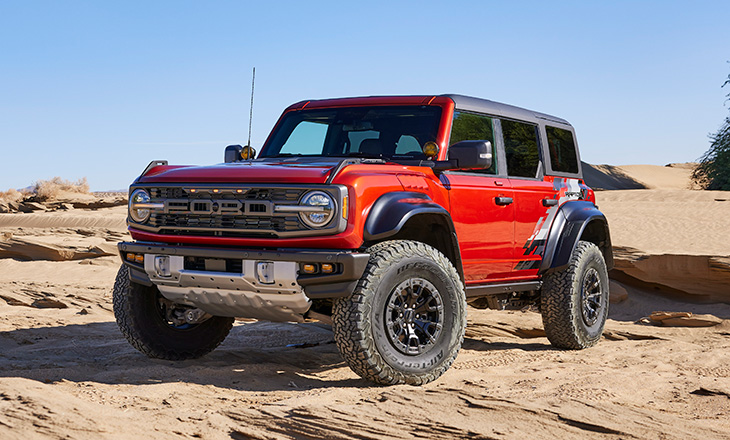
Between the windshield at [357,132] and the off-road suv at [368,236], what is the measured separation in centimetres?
1

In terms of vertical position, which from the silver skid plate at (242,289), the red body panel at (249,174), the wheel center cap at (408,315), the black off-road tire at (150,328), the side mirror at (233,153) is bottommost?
the black off-road tire at (150,328)

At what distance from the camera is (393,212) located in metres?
5.20

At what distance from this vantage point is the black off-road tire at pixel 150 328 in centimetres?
605

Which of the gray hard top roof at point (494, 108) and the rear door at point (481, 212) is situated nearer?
the rear door at point (481, 212)

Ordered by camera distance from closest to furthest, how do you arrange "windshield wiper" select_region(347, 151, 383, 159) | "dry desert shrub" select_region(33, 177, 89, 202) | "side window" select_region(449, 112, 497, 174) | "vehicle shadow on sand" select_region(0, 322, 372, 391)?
"vehicle shadow on sand" select_region(0, 322, 372, 391) → "windshield wiper" select_region(347, 151, 383, 159) → "side window" select_region(449, 112, 497, 174) → "dry desert shrub" select_region(33, 177, 89, 202)

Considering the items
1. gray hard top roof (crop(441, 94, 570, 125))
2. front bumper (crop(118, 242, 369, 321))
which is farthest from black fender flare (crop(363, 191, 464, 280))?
gray hard top roof (crop(441, 94, 570, 125))

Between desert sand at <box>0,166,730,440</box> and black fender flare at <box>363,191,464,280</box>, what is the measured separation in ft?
3.30

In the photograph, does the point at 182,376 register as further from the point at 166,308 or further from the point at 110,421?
the point at 110,421

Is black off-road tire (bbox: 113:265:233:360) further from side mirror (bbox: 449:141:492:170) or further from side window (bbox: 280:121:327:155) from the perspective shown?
side mirror (bbox: 449:141:492:170)

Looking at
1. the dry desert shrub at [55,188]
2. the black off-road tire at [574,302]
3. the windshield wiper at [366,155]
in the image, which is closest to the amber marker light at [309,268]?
A: the windshield wiper at [366,155]

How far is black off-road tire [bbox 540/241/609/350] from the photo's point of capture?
23.8 ft

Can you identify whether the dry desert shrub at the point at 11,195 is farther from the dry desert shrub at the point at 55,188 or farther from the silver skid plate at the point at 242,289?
the silver skid plate at the point at 242,289

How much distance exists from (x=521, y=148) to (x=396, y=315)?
254 centimetres

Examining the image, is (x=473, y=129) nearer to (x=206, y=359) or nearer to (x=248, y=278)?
(x=248, y=278)
